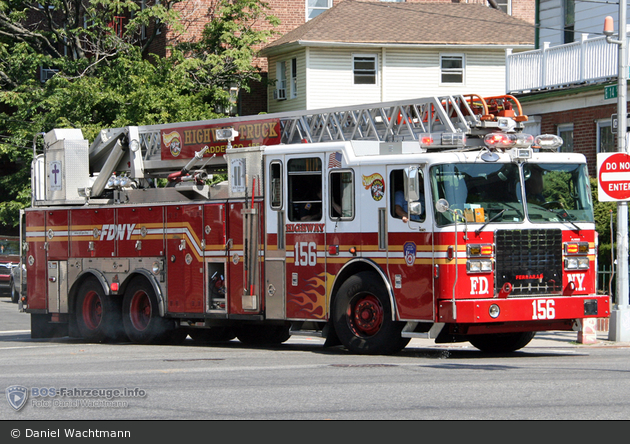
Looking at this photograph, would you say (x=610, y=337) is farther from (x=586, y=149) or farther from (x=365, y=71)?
(x=365, y=71)

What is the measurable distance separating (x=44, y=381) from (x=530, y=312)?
19.1ft

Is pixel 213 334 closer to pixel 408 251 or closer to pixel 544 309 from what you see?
pixel 408 251

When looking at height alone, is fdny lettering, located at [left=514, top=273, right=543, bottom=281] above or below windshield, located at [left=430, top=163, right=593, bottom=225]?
below

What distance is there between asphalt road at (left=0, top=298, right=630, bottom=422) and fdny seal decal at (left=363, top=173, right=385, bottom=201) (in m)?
2.05

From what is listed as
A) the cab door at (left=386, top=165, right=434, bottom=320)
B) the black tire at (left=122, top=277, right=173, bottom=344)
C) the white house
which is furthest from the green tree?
the cab door at (left=386, top=165, right=434, bottom=320)

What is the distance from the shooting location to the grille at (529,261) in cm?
1219

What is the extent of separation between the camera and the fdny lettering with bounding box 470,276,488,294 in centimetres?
1200

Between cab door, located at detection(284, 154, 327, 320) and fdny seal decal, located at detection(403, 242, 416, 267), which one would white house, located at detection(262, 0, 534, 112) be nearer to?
cab door, located at detection(284, 154, 327, 320)

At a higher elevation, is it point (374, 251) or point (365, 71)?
point (365, 71)

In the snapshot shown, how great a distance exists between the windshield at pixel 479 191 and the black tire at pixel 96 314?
6627 millimetres

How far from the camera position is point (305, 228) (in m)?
13.4

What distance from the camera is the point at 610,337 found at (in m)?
15.9
